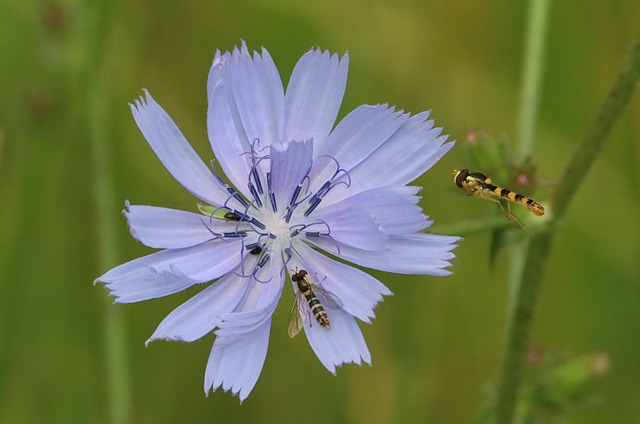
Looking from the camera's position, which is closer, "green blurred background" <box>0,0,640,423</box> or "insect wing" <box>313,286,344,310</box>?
"insect wing" <box>313,286,344,310</box>

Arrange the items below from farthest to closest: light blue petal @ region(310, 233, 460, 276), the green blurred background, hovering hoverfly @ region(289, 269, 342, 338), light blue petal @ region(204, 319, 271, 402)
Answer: the green blurred background, hovering hoverfly @ region(289, 269, 342, 338), light blue petal @ region(204, 319, 271, 402), light blue petal @ region(310, 233, 460, 276)

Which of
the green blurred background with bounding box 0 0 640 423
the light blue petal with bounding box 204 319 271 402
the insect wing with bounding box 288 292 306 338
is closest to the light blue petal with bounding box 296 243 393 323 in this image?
the insect wing with bounding box 288 292 306 338

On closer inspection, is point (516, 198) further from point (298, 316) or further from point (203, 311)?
point (203, 311)

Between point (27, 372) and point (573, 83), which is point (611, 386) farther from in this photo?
point (27, 372)

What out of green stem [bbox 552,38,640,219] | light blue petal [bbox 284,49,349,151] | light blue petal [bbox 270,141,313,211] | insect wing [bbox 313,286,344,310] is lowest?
insect wing [bbox 313,286,344,310]

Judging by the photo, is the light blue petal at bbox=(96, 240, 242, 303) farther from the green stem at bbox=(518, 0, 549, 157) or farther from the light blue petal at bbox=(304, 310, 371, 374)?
the green stem at bbox=(518, 0, 549, 157)

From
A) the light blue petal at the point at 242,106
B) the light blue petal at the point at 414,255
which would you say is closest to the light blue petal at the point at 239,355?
the light blue petal at the point at 414,255

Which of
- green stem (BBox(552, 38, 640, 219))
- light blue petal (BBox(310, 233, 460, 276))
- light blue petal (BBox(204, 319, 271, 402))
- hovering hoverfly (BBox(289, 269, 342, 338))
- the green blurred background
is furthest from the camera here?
the green blurred background

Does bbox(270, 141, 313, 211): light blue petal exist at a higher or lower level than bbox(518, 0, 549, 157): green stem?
lower
